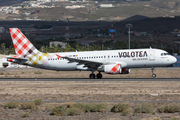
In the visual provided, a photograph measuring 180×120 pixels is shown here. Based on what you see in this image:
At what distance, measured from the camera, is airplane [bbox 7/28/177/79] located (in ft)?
148

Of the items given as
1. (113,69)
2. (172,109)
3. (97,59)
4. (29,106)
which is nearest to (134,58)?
(113,69)

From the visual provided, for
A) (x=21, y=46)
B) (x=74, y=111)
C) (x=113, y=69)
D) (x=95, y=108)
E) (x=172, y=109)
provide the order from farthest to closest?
(x=21, y=46) < (x=113, y=69) < (x=95, y=108) < (x=172, y=109) < (x=74, y=111)

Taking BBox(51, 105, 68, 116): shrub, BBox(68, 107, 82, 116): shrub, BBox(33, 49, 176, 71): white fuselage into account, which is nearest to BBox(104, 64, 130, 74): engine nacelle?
BBox(33, 49, 176, 71): white fuselage

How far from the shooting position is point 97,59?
152 feet

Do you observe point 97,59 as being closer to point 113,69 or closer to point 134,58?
point 113,69

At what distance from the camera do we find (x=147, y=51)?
149 feet

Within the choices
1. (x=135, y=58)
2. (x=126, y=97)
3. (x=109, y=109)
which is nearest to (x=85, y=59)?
(x=135, y=58)

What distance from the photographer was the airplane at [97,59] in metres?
45.0

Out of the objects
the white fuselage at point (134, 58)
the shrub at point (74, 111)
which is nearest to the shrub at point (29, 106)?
the shrub at point (74, 111)

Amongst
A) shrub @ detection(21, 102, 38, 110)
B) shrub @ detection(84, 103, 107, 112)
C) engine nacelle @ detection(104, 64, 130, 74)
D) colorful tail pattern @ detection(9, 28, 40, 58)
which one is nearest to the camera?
shrub @ detection(84, 103, 107, 112)

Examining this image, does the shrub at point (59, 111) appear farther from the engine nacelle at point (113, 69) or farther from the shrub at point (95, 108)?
the engine nacelle at point (113, 69)

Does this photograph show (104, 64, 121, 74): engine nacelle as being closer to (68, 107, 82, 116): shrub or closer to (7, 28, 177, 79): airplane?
(7, 28, 177, 79): airplane

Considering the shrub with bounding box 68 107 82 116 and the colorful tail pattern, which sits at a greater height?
the colorful tail pattern

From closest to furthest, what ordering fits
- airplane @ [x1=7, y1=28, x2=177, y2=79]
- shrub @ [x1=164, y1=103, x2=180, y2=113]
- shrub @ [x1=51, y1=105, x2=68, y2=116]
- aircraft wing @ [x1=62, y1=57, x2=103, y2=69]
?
shrub @ [x1=51, y1=105, x2=68, y2=116]
shrub @ [x1=164, y1=103, x2=180, y2=113]
aircraft wing @ [x1=62, y1=57, x2=103, y2=69]
airplane @ [x1=7, y1=28, x2=177, y2=79]
